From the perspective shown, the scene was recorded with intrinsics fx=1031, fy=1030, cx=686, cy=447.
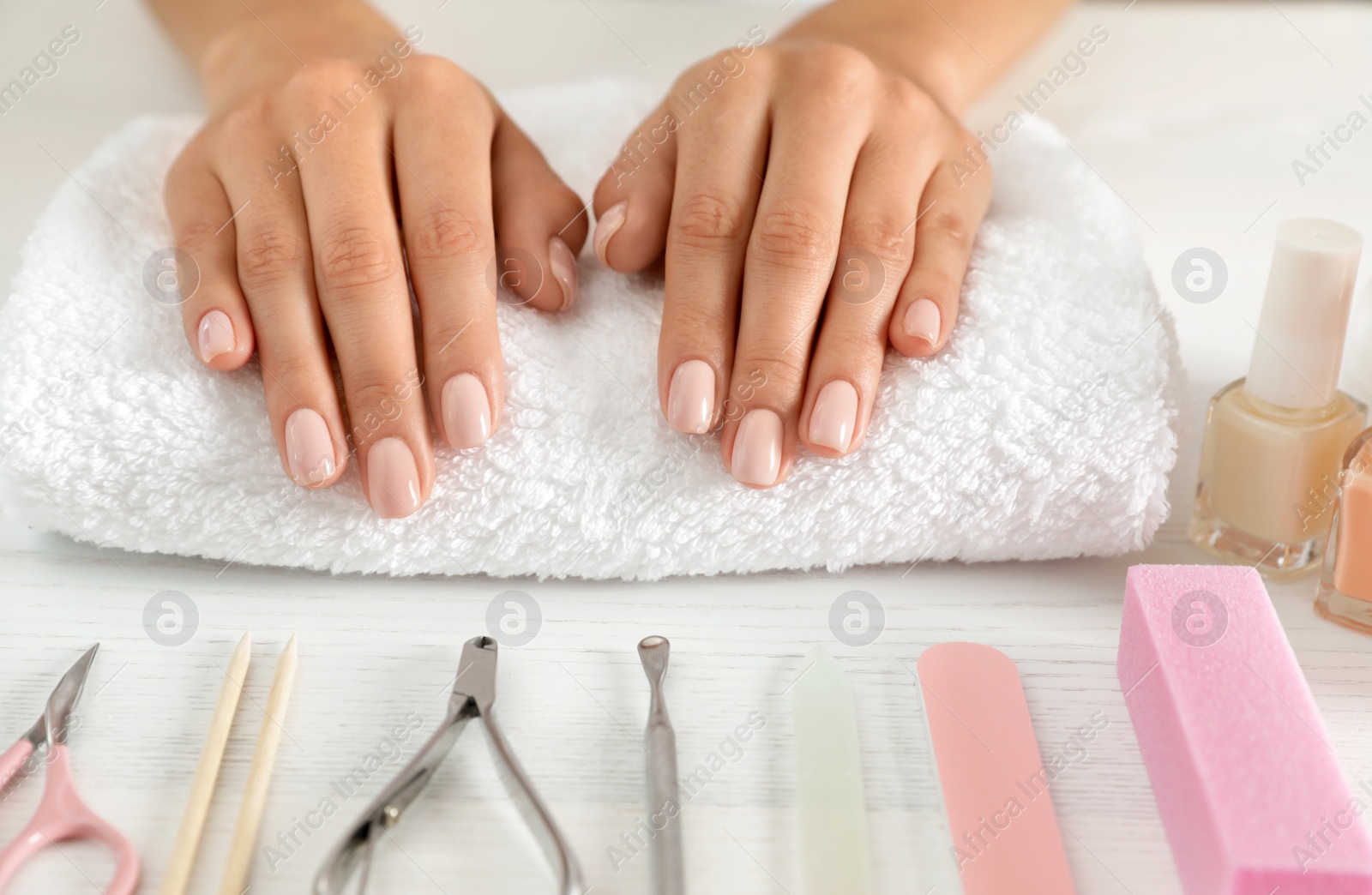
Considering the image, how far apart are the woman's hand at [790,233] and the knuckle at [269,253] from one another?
0.16 m

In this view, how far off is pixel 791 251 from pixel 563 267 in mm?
123

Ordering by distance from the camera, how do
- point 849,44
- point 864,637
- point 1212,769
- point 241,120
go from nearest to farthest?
point 1212,769 < point 864,637 < point 241,120 < point 849,44

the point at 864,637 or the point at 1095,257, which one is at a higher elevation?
the point at 1095,257

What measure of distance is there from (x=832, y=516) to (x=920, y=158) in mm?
218

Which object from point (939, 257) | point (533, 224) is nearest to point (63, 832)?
point (533, 224)

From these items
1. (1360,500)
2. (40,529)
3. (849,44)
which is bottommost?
(40,529)

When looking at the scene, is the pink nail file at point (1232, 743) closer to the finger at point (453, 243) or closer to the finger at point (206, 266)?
the finger at point (453, 243)

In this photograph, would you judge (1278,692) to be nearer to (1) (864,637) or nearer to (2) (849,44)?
(1) (864,637)

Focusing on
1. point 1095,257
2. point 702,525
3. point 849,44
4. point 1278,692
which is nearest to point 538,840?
point 702,525

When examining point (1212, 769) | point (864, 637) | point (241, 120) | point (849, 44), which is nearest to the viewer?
point (1212, 769)

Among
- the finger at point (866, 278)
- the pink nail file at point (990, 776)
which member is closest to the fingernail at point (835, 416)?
the finger at point (866, 278)

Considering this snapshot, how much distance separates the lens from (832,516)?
1.60 feet

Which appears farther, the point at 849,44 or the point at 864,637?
the point at 849,44

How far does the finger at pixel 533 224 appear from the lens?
545mm
